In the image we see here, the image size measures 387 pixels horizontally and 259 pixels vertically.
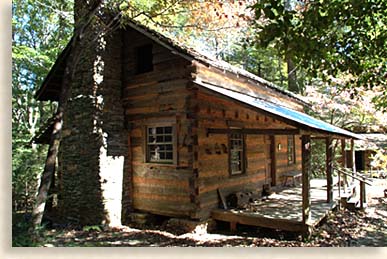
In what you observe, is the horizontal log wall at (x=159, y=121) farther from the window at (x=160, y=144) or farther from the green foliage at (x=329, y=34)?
the green foliage at (x=329, y=34)

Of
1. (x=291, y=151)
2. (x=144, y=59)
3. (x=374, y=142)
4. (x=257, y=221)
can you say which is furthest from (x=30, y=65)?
(x=374, y=142)

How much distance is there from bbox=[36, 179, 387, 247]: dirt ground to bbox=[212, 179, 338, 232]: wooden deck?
8.7 inches

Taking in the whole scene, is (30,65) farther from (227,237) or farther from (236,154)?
(227,237)

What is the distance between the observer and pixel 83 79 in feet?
21.5

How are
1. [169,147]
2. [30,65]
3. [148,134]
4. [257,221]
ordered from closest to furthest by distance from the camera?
1. [257,221]
2. [169,147]
3. [148,134]
4. [30,65]

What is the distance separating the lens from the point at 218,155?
6574mm

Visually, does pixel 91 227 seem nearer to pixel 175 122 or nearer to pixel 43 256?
pixel 43 256

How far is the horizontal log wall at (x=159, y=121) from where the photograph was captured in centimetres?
614

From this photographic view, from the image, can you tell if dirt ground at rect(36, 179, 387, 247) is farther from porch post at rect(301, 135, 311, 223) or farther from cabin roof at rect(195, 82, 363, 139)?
cabin roof at rect(195, 82, 363, 139)

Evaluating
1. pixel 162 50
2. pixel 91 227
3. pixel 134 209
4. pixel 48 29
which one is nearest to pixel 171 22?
pixel 162 50

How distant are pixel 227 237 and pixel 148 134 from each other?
252 cm

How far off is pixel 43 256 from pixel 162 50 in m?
4.06

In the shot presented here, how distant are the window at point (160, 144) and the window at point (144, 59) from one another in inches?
51.3

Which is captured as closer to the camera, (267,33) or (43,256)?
(267,33)
